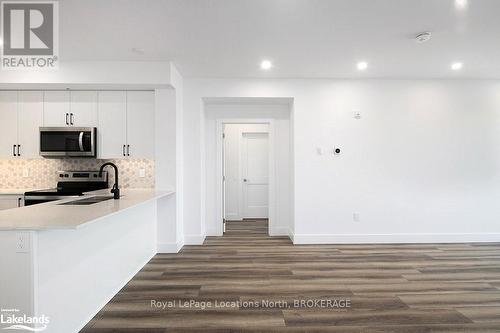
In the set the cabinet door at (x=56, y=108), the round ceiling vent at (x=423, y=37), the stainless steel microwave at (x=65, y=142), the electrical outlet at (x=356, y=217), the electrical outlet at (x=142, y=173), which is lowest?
the electrical outlet at (x=356, y=217)

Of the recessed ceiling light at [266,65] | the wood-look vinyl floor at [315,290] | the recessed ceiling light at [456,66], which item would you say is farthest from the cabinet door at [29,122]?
the recessed ceiling light at [456,66]

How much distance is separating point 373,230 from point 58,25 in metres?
4.97

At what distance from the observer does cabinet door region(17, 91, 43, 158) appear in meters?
4.04

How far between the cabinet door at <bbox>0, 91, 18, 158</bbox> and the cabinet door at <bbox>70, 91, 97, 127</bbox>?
2.64ft

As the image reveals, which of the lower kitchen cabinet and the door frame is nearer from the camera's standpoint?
the lower kitchen cabinet

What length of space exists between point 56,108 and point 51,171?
3.22 ft

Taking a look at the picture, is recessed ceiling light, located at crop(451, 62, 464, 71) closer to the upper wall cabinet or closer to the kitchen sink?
Answer: the kitchen sink

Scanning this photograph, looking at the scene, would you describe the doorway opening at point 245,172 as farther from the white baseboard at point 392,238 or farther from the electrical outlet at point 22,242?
Result: the electrical outlet at point 22,242

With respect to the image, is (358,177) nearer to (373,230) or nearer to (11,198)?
(373,230)

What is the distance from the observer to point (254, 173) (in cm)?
708

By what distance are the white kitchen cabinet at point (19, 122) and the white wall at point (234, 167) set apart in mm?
3791

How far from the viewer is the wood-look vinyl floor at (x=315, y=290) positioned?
7.53ft

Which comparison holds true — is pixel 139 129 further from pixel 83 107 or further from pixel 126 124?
pixel 83 107

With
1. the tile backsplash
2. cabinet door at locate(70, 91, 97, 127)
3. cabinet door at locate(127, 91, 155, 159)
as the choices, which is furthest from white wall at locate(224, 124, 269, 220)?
cabinet door at locate(70, 91, 97, 127)
